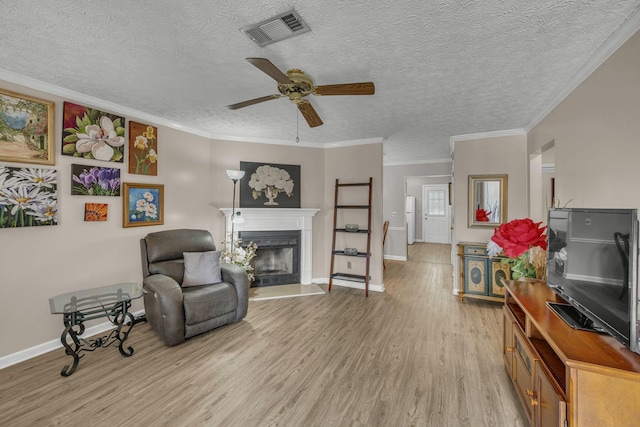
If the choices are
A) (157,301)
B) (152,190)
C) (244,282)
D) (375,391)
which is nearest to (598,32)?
(375,391)

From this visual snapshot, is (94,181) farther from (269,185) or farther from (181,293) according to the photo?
(269,185)

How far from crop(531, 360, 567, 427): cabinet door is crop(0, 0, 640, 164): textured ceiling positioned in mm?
1959

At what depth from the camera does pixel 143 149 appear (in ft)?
10.9

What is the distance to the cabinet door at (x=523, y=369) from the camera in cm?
153

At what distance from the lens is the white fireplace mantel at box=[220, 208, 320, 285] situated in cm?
429

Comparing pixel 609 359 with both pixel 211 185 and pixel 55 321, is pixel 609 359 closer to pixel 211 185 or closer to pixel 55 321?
pixel 55 321

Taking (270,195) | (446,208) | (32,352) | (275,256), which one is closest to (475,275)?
(275,256)

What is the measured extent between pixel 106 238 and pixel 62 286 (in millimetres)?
583

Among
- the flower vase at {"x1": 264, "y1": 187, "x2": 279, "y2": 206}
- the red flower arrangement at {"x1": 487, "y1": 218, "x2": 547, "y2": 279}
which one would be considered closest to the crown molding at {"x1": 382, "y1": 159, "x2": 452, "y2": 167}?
the flower vase at {"x1": 264, "y1": 187, "x2": 279, "y2": 206}

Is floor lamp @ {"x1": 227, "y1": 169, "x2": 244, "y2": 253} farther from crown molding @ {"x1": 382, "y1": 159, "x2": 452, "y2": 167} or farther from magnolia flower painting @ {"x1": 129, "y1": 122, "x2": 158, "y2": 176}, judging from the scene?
crown molding @ {"x1": 382, "y1": 159, "x2": 452, "y2": 167}

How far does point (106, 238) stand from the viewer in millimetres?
2998

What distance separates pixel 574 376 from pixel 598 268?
0.56 meters

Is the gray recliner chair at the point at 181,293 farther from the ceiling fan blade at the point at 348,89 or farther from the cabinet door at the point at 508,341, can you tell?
the cabinet door at the point at 508,341

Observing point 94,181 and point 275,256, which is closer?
point 94,181
